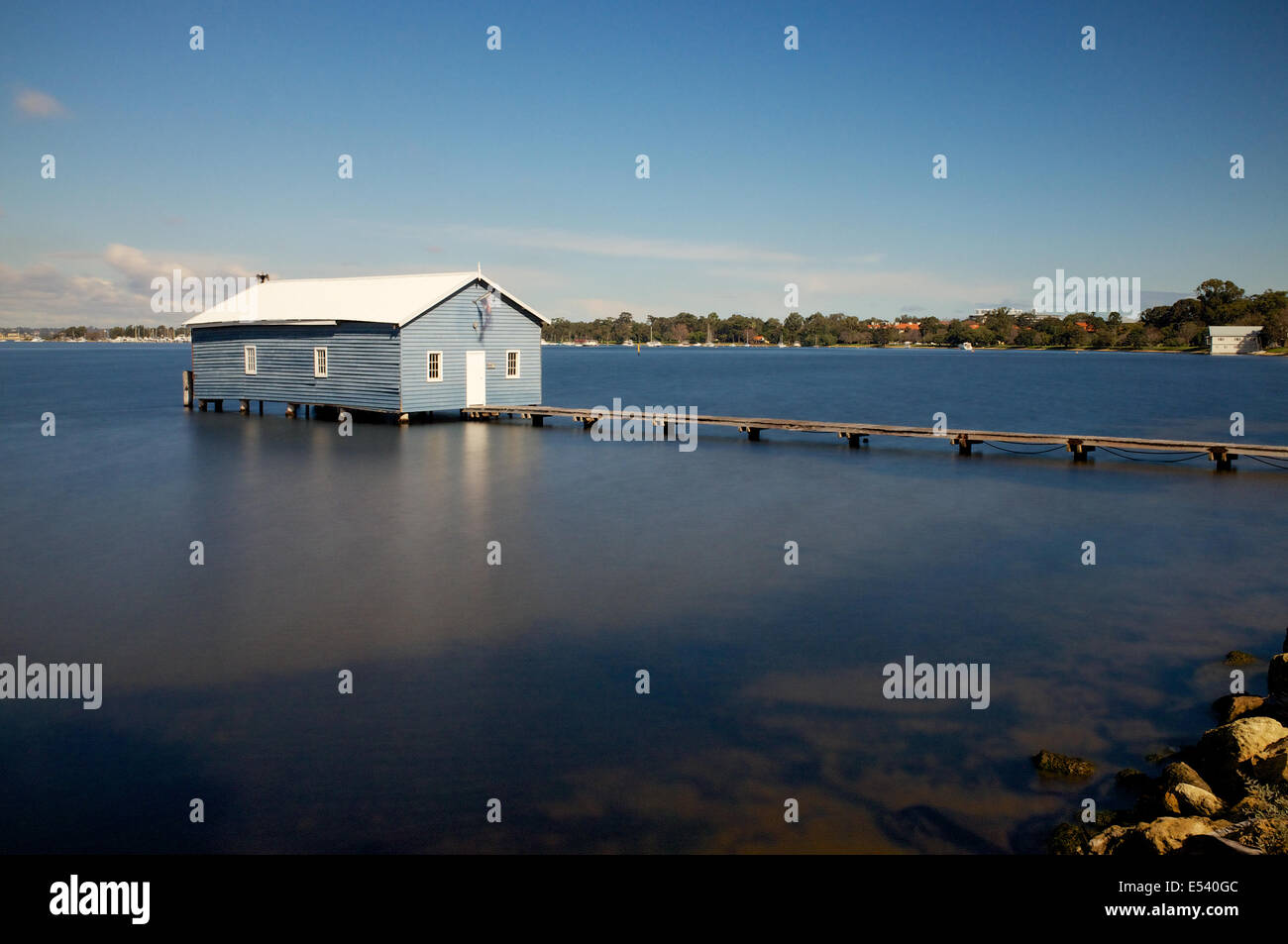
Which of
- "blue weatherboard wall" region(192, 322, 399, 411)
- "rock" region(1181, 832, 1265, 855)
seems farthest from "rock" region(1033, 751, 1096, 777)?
"blue weatherboard wall" region(192, 322, 399, 411)

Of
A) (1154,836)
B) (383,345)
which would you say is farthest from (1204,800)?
(383,345)

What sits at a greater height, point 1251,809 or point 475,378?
point 475,378

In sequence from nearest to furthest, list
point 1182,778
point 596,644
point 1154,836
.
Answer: point 1154,836
point 1182,778
point 596,644

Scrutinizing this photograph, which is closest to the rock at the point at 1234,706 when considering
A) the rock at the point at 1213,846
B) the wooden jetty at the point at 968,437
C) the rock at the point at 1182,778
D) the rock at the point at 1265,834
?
the rock at the point at 1182,778

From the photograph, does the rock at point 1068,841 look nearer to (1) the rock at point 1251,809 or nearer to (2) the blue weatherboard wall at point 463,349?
(1) the rock at point 1251,809

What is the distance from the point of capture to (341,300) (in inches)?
1602

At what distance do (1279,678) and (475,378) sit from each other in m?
33.2

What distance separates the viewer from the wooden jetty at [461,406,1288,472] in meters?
29.1

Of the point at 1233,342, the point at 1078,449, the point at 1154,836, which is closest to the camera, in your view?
the point at 1154,836

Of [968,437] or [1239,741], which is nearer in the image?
[1239,741]

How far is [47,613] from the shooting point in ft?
43.7

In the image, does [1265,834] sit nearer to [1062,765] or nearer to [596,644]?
[1062,765]

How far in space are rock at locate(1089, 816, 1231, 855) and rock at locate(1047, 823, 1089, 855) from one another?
13 centimetres
